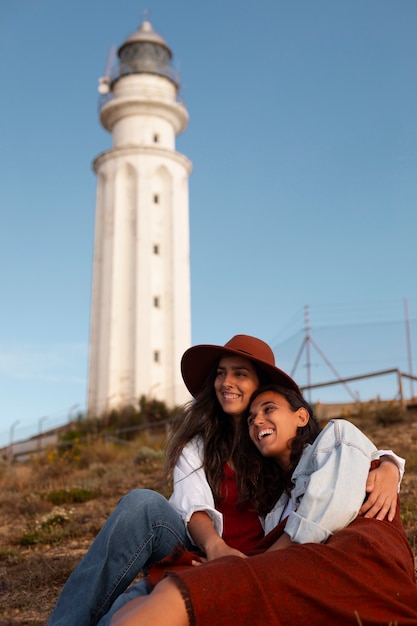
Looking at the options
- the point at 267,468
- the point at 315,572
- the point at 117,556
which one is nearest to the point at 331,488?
the point at 315,572

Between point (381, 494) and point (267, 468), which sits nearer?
point (381, 494)

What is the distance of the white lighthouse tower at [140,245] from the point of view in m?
26.4

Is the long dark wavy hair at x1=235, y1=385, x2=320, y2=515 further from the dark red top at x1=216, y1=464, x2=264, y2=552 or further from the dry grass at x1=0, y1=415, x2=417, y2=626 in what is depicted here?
the dry grass at x1=0, y1=415, x2=417, y2=626

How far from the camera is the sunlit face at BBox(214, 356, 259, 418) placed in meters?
3.60

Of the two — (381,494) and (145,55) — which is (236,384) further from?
(145,55)

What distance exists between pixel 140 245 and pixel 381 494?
25.0 m

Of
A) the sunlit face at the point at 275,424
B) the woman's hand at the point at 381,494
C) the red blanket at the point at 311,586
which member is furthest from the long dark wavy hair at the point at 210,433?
the red blanket at the point at 311,586

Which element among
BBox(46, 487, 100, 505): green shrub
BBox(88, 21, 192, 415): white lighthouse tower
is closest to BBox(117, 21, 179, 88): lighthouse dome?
BBox(88, 21, 192, 415): white lighthouse tower

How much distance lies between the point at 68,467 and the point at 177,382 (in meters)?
14.6

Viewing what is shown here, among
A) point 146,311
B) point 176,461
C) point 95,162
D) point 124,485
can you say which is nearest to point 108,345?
point 146,311

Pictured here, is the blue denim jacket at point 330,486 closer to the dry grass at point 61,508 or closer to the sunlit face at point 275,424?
the sunlit face at point 275,424

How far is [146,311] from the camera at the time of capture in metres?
26.8

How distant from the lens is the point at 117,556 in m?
3.04

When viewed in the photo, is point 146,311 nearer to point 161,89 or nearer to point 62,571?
point 161,89
